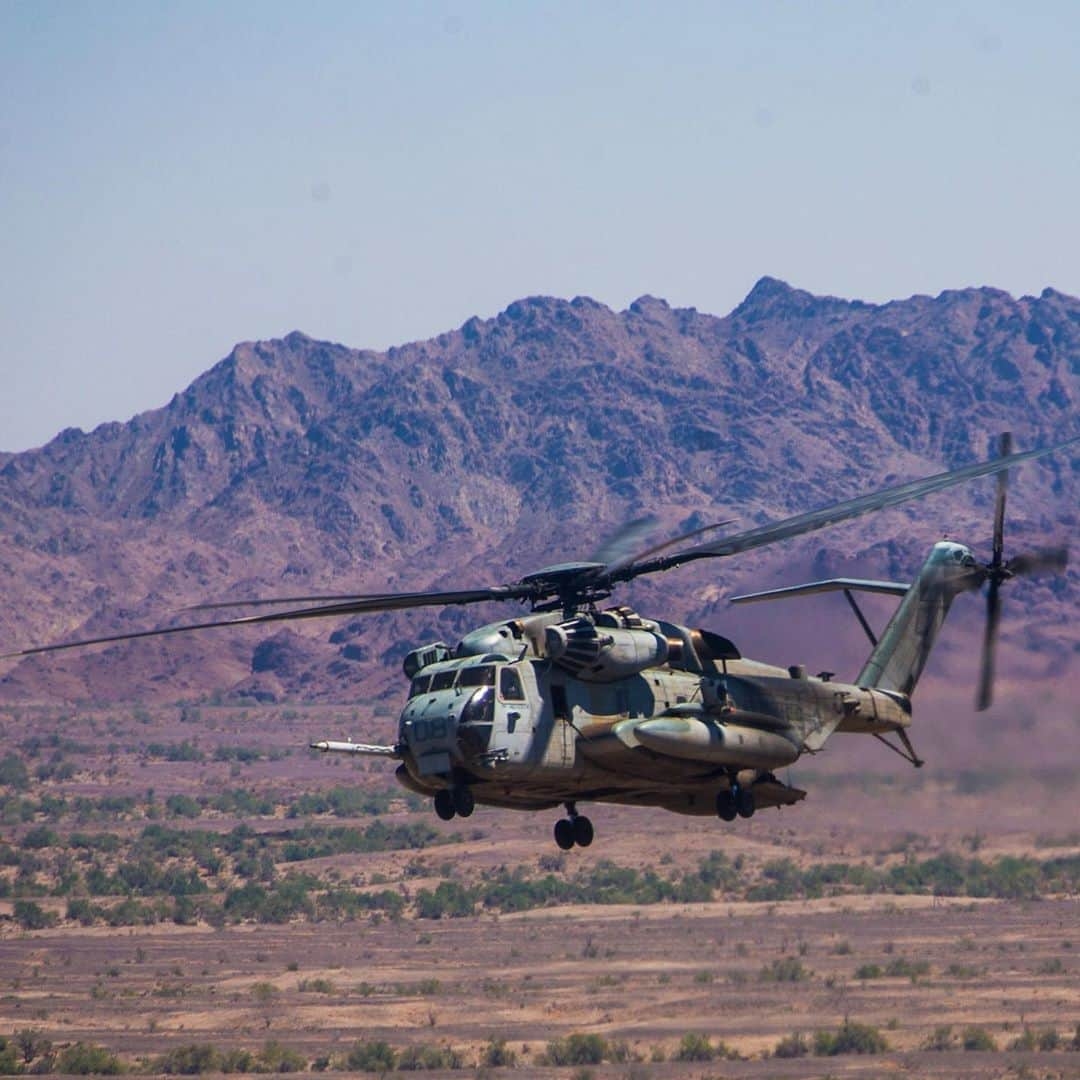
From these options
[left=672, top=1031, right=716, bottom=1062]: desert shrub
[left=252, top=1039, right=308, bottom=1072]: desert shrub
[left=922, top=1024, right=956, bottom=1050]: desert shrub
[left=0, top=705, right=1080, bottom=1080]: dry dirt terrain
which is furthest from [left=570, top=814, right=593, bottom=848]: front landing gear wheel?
[left=922, top=1024, right=956, bottom=1050]: desert shrub

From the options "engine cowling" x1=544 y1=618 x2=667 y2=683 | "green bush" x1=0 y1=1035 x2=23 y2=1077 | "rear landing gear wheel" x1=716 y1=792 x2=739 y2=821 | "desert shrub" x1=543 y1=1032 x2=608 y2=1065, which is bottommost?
"green bush" x1=0 y1=1035 x2=23 y2=1077

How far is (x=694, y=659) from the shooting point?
3728 cm

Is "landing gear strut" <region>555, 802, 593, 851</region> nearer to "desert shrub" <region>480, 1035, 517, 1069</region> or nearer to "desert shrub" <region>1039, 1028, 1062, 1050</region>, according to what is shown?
"desert shrub" <region>480, 1035, 517, 1069</region>

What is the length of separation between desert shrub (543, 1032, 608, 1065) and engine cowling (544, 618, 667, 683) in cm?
4787

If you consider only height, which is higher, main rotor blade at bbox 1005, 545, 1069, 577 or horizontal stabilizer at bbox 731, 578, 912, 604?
main rotor blade at bbox 1005, 545, 1069, 577

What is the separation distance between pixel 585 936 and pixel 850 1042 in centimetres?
2756

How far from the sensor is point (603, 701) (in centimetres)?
3569

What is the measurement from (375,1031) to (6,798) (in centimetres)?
9152

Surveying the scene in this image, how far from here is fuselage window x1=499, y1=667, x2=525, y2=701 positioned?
34.3 meters

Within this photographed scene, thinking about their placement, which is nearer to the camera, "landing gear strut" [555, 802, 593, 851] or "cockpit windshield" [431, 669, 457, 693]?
"cockpit windshield" [431, 669, 457, 693]

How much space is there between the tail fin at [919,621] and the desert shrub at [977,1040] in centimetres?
4194

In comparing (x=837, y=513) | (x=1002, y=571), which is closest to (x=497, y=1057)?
(x=1002, y=571)

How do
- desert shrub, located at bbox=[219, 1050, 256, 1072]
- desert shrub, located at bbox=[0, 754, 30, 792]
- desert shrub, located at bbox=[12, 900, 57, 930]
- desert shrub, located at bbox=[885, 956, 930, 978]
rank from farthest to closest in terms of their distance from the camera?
desert shrub, located at bbox=[0, 754, 30, 792] < desert shrub, located at bbox=[12, 900, 57, 930] < desert shrub, located at bbox=[885, 956, 930, 978] < desert shrub, located at bbox=[219, 1050, 256, 1072]

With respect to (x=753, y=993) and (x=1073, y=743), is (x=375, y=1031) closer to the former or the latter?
(x=753, y=993)
